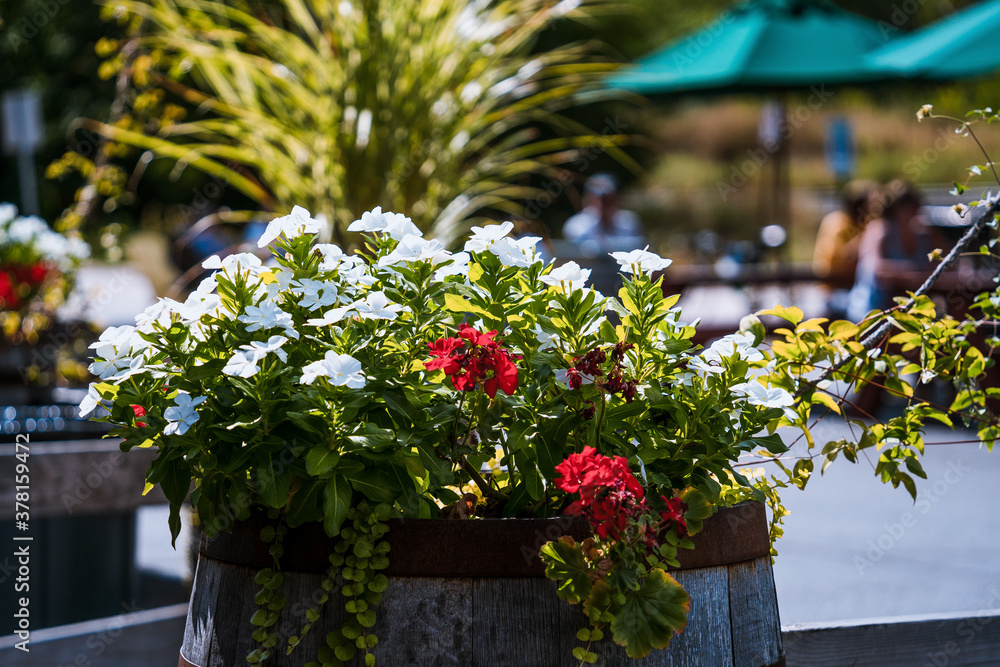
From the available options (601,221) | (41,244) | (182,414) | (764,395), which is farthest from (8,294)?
(601,221)

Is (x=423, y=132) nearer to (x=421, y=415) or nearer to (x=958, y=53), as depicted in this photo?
(x=421, y=415)

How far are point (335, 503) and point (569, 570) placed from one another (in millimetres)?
271

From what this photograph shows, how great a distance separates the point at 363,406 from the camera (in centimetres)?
107

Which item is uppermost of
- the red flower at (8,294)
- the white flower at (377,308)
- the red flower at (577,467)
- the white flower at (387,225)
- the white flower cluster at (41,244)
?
the white flower cluster at (41,244)

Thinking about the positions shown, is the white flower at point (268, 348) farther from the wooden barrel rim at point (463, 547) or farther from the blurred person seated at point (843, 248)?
the blurred person seated at point (843, 248)

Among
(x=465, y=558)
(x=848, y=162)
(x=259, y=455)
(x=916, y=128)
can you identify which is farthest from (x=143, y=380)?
(x=916, y=128)

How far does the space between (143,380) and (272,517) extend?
232 mm

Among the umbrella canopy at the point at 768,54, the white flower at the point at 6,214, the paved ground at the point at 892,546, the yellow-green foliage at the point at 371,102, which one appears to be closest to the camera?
the yellow-green foliage at the point at 371,102

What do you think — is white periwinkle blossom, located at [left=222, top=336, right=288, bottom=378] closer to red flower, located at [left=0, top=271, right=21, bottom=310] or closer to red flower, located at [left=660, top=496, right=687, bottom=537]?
red flower, located at [left=660, top=496, right=687, bottom=537]

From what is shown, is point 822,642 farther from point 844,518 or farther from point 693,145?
point 693,145

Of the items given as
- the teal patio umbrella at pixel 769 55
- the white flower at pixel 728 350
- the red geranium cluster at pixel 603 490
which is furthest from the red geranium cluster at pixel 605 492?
the teal patio umbrella at pixel 769 55

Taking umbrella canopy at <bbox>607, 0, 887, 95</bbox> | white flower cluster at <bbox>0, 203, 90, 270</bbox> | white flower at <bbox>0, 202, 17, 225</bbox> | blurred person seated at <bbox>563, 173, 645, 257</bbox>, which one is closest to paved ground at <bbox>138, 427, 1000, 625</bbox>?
white flower cluster at <bbox>0, 203, 90, 270</bbox>

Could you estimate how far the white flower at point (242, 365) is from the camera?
3.25ft

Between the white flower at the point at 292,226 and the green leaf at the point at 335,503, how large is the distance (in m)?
0.33
